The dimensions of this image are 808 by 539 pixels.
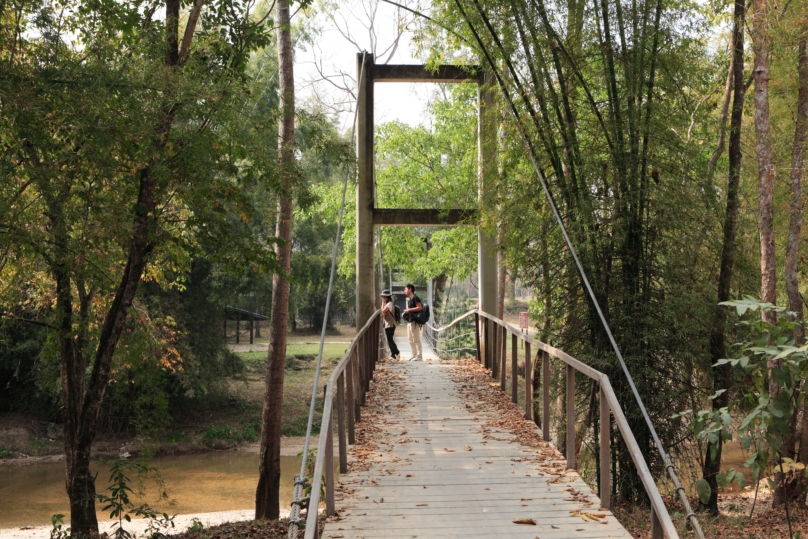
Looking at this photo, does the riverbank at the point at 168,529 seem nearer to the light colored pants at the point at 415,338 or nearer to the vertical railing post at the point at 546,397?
the light colored pants at the point at 415,338

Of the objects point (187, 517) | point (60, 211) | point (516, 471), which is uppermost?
point (60, 211)

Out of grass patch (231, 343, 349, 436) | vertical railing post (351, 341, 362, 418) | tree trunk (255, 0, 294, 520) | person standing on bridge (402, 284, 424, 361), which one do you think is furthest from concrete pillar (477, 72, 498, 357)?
grass patch (231, 343, 349, 436)

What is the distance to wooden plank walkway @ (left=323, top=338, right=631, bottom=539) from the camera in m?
4.09

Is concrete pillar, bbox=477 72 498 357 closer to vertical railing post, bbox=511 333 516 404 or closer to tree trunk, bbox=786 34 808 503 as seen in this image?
vertical railing post, bbox=511 333 516 404

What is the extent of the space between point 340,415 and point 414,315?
19.2 ft

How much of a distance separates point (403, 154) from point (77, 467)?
526 inches

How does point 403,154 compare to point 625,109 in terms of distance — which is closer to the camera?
point 625,109

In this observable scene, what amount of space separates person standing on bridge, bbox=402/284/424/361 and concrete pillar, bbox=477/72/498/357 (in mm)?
894

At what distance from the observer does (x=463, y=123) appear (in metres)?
18.2

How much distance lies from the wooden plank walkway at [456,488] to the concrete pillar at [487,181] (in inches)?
123

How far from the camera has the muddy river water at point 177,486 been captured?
1346 cm

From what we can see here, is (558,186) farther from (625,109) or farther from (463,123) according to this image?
(463,123)

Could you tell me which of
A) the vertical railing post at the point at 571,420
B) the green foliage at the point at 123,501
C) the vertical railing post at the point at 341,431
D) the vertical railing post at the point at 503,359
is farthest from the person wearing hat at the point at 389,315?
the vertical railing post at the point at 571,420

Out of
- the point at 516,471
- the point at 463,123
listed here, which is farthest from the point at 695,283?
the point at 463,123
